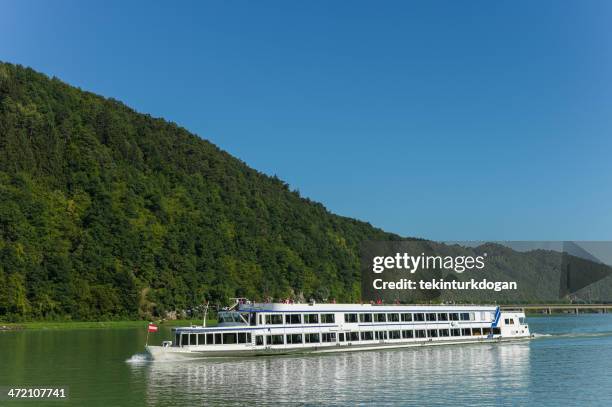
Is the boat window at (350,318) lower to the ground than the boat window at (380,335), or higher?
higher

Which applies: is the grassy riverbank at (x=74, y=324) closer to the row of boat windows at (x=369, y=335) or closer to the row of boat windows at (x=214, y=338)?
the row of boat windows at (x=369, y=335)

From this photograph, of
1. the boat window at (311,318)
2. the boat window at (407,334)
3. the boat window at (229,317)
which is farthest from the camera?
the boat window at (407,334)

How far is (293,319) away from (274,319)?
2.32 meters

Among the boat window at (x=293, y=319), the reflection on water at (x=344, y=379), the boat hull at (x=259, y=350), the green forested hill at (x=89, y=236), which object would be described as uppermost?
the green forested hill at (x=89, y=236)

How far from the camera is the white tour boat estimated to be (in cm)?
6438

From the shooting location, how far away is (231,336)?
6550 cm

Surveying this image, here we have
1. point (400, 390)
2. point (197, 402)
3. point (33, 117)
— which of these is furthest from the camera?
point (33, 117)

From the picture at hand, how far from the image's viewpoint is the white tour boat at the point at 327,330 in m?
64.4

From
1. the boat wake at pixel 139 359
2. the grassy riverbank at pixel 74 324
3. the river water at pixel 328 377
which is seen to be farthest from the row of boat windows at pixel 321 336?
the grassy riverbank at pixel 74 324

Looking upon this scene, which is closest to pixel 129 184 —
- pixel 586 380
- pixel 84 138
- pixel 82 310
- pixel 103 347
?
pixel 84 138

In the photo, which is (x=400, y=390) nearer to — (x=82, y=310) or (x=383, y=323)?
(x=383, y=323)

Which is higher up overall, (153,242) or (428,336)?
(153,242)

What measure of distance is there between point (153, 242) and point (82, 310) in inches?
1429

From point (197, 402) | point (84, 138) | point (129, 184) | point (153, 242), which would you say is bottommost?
point (197, 402)
